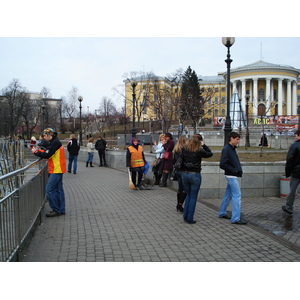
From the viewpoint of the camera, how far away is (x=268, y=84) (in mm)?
93375

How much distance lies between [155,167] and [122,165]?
330 inches

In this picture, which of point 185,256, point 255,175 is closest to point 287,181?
point 255,175

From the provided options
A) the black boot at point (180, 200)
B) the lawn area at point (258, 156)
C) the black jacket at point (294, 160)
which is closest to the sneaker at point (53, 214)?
the black boot at point (180, 200)

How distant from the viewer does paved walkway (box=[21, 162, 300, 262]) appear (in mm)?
5633

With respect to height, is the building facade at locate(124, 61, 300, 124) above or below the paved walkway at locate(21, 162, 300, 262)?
above

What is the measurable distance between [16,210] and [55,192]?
10.7ft

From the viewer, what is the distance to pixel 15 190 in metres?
5.18

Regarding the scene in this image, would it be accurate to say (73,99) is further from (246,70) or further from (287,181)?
(287,181)

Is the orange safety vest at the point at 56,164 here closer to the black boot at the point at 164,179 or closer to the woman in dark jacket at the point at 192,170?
the woman in dark jacket at the point at 192,170

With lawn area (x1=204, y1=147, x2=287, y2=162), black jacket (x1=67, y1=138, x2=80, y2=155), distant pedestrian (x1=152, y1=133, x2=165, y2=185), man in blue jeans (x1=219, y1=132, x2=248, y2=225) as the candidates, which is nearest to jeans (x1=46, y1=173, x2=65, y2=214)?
man in blue jeans (x1=219, y1=132, x2=248, y2=225)

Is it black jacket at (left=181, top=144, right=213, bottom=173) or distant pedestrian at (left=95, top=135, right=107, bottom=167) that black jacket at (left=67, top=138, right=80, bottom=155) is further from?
black jacket at (left=181, top=144, right=213, bottom=173)

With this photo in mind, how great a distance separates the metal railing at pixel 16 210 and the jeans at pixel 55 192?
106cm

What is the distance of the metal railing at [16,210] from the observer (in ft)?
14.8

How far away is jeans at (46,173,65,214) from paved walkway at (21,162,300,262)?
283mm
